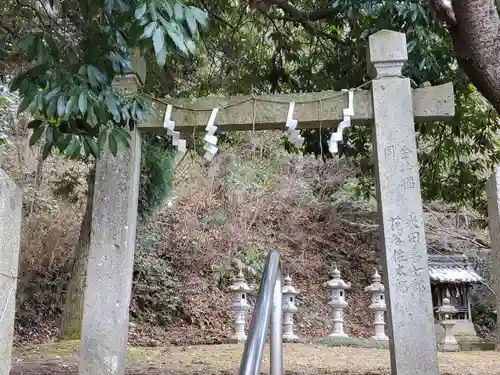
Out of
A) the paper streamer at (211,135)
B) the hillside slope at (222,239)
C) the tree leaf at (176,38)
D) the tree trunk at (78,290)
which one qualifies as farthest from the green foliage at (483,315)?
the tree leaf at (176,38)

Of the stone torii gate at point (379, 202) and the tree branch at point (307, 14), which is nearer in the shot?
the stone torii gate at point (379, 202)

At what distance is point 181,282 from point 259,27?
604 centimetres

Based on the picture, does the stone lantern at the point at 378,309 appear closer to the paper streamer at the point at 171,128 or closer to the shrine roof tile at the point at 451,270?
the shrine roof tile at the point at 451,270

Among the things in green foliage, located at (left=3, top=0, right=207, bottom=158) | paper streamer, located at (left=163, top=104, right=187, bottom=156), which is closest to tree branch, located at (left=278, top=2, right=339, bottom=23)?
paper streamer, located at (left=163, top=104, right=187, bottom=156)

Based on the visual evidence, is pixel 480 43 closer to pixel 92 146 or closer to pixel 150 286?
pixel 92 146

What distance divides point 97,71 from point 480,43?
2088 mm

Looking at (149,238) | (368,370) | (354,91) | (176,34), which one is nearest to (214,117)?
(354,91)

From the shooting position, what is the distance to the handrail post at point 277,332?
231cm

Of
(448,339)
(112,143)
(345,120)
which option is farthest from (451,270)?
(112,143)

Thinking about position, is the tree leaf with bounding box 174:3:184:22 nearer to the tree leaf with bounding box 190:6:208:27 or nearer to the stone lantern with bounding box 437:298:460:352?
the tree leaf with bounding box 190:6:208:27

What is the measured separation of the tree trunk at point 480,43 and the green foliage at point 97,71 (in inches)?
61.8

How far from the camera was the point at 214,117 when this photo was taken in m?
3.83

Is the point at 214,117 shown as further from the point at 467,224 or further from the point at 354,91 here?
the point at 467,224

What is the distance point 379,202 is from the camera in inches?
143
